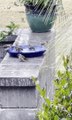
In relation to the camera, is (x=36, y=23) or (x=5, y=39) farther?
(x=5, y=39)

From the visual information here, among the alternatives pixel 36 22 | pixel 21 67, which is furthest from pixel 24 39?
pixel 21 67

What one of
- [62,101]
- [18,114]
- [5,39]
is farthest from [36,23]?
[62,101]

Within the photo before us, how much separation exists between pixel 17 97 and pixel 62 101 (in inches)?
33.3

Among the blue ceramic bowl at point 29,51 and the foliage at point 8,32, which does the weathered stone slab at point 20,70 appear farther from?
the foliage at point 8,32

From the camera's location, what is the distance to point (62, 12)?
88.2 inches

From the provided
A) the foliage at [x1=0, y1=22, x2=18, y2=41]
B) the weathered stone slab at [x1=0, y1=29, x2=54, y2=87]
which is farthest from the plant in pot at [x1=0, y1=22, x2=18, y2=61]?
the weathered stone slab at [x1=0, y1=29, x2=54, y2=87]

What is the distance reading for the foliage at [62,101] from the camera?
81.7 inches

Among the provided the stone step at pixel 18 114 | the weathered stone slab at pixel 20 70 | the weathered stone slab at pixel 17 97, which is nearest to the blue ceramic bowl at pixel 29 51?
the weathered stone slab at pixel 20 70

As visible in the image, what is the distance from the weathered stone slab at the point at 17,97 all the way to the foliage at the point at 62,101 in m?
0.73

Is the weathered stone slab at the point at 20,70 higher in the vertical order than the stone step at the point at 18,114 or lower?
higher

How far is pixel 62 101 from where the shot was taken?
2139 millimetres

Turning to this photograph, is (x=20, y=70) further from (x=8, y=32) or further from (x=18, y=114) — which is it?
(x=8, y=32)

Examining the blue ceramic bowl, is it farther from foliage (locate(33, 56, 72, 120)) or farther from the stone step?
foliage (locate(33, 56, 72, 120))

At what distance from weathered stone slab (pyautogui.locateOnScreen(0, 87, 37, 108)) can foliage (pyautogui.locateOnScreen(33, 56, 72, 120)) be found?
73cm
